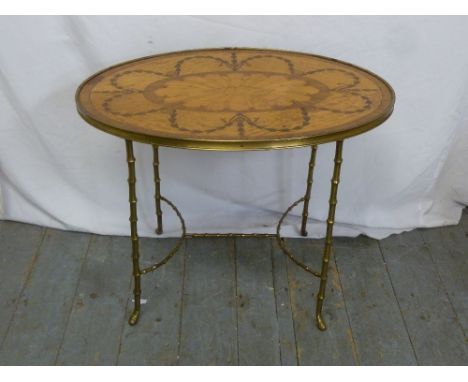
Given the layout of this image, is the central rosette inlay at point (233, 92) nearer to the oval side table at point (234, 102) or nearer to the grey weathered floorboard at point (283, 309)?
the oval side table at point (234, 102)

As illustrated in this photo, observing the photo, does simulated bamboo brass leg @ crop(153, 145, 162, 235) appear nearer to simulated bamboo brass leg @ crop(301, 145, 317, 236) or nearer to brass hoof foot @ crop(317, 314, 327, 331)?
simulated bamboo brass leg @ crop(301, 145, 317, 236)

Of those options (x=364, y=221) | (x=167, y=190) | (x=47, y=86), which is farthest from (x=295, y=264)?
(x=47, y=86)

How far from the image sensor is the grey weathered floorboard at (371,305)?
7.03ft

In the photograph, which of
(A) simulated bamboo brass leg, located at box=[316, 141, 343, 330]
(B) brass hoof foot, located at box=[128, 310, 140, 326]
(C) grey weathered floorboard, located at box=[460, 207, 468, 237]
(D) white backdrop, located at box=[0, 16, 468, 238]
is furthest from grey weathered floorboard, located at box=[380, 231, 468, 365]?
(B) brass hoof foot, located at box=[128, 310, 140, 326]

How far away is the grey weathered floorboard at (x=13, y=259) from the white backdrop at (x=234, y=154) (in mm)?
71

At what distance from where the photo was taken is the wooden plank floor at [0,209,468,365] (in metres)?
2.13

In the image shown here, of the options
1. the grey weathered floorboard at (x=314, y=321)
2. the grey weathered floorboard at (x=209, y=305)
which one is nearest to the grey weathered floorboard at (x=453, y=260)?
the grey weathered floorboard at (x=314, y=321)

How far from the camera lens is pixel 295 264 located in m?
2.59

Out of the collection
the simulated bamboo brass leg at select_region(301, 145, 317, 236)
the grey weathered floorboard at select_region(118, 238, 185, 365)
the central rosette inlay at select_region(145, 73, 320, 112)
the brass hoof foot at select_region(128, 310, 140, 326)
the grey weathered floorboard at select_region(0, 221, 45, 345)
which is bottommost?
the grey weathered floorboard at select_region(0, 221, 45, 345)

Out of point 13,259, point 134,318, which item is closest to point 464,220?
point 134,318

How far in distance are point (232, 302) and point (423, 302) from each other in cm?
80

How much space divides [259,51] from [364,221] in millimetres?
1012

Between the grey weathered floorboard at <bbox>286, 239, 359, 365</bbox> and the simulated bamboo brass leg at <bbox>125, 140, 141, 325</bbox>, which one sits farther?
the grey weathered floorboard at <bbox>286, 239, 359, 365</bbox>

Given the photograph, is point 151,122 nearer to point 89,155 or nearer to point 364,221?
point 89,155
